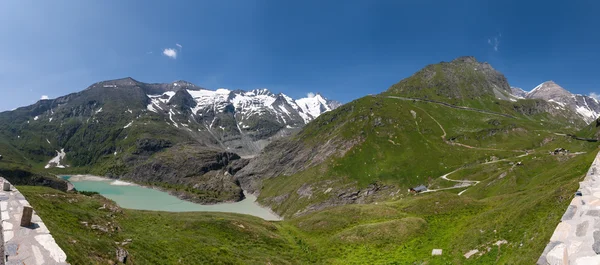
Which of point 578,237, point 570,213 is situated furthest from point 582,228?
point 570,213

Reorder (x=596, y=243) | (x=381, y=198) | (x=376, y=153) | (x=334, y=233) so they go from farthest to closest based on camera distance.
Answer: (x=376, y=153) < (x=381, y=198) < (x=334, y=233) < (x=596, y=243)

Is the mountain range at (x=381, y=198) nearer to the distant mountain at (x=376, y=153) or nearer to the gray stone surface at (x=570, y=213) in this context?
the distant mountain at (x=376, y=153)

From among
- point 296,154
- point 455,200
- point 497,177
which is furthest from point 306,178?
point 455,200

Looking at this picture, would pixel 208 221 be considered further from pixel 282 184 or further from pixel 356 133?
pixel 356 133

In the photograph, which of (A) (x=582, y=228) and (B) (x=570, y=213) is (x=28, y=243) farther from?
(B) (x=570, y=213)

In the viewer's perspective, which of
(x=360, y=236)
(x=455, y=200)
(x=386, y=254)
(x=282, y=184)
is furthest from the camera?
(x=282, y=184)

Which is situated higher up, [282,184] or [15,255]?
[15,255]
